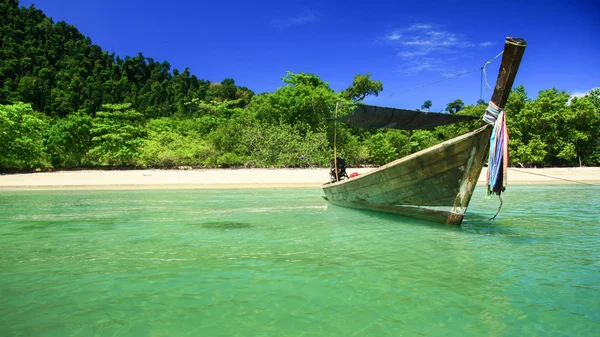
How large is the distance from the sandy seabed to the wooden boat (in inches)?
422

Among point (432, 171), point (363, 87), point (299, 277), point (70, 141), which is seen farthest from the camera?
point (363, 87)

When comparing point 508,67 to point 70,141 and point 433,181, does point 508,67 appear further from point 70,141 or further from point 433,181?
point 70,141

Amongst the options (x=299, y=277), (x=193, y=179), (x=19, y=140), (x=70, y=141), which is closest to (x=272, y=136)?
(x=193, y=179)

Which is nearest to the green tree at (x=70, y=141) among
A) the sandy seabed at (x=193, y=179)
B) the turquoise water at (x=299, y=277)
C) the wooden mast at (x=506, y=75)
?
the sandy seabed at (x=193, y=179)

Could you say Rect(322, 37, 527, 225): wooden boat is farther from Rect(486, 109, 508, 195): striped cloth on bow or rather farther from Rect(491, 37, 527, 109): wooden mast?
Rect(486, 109, 508, 195): striped cloth on bow

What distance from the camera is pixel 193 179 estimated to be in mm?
20812

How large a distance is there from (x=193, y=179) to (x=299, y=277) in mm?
17196

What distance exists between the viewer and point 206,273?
4984mm

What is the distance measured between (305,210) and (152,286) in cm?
695

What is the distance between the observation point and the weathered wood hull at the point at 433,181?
7.19 m

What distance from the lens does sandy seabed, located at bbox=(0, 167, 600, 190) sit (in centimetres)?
1908

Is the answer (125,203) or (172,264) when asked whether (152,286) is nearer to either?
(172,264)

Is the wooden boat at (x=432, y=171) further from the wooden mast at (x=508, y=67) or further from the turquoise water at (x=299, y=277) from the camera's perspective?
the turquoise water at (x=299, y=277)

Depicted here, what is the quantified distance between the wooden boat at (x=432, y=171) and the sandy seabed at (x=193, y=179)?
10.7 meters
